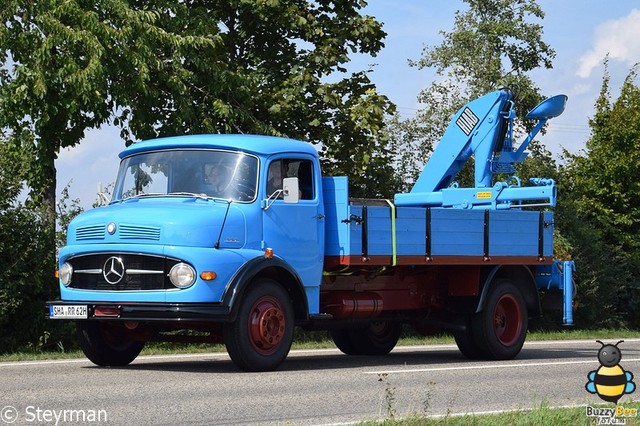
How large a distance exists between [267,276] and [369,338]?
167 inches

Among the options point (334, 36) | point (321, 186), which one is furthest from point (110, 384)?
point (334, 36)

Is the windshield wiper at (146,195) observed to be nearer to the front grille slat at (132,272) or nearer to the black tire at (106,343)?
the front grille slat at (132,272)

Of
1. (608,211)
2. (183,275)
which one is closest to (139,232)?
(183,275)

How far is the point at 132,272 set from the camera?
12.7 meters

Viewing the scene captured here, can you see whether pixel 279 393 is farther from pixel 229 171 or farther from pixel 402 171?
pixel 402 171

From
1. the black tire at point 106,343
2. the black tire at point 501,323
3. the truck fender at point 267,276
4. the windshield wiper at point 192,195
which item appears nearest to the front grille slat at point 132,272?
the truck fender at point 267,276

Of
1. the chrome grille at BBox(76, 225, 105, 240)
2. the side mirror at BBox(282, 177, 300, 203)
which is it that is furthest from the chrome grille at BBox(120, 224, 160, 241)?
the side mirror at BBox(282, 177, 300, 203)

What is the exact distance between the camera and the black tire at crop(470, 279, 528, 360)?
16203mm

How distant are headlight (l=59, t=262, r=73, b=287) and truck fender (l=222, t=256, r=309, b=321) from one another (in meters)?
1.92

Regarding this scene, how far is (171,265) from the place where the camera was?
1260cm

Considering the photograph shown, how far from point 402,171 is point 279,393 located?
1929 centimetres

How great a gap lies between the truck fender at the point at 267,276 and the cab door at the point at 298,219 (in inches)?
11.1

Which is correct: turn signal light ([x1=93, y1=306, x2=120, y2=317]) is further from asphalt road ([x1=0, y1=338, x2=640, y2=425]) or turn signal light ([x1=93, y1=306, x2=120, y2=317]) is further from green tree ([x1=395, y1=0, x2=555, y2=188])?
green tree ([x1=395, y1=0, x2=555, y2=188])

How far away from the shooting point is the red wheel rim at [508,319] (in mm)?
16609
